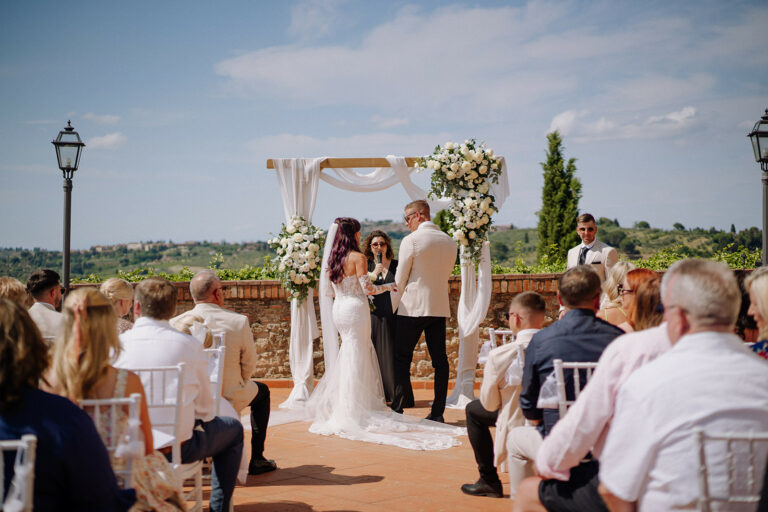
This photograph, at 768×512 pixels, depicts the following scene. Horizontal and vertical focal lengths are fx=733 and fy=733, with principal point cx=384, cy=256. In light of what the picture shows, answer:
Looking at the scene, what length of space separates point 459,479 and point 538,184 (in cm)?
1723

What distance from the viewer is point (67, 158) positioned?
881 cm

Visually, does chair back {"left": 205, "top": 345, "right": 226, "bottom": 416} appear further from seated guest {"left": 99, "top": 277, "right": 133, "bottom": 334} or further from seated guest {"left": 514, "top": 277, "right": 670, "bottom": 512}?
seated guest {"left": 514, "top": 277, "right": 670, "bottom": 512}

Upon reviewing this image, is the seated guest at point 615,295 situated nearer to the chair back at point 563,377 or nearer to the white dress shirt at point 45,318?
the chair back at point 563,377

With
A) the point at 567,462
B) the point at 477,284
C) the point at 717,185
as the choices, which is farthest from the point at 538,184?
the point at 567,462

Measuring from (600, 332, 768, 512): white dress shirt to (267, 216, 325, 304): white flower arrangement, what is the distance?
5856 millimetres

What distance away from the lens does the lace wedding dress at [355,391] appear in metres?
6.36

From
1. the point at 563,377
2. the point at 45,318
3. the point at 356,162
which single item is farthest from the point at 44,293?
the point at 356,162

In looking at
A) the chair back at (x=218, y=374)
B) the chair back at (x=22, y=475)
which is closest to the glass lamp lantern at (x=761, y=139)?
the chair back at (x=218, y=374)

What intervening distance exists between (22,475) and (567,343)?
2.20 metres

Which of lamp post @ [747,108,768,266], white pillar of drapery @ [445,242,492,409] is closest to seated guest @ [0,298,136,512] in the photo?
white pillar of drapery @ [445,242,492,409]

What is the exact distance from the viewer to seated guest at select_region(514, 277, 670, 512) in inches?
92.0

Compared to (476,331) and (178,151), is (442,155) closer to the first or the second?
(476,331)

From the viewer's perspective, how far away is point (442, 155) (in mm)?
7652

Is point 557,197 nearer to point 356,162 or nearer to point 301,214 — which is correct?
point 356,162
